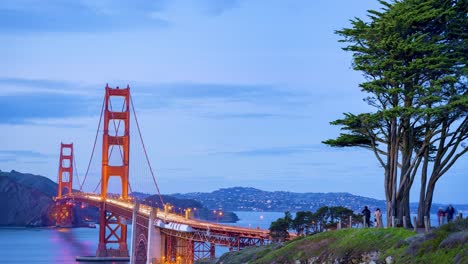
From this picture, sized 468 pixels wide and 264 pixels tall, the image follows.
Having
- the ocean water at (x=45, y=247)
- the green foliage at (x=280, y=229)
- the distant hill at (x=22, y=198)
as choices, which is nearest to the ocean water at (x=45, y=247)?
the ocean water at (x=45, y=247)

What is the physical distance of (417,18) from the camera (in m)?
34.9

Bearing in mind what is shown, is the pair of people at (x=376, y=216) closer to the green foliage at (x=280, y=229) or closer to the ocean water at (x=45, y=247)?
the green foliage at (x=280, y=229)

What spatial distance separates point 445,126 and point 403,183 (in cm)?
305

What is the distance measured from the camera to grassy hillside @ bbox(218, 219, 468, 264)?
2438 cm

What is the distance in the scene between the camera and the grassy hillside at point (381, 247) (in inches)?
960

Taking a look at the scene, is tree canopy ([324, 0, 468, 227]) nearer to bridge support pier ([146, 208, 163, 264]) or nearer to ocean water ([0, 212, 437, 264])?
bridge support pier ([146, 208, 163, 264])

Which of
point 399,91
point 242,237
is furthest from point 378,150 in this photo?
point 242,237

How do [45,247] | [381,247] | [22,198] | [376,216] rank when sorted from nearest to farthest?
[381,247] → [376,216] → [45,247] → [22,198]

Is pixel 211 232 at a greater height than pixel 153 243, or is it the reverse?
pixel 211 232

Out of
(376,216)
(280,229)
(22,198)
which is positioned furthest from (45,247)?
(376,216)

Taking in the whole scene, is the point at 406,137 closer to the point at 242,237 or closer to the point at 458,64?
the point at 458,64

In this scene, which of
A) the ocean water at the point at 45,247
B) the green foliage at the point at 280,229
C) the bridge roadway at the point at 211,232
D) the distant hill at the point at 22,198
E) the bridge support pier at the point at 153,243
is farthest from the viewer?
the distant hill at the point at 22,198

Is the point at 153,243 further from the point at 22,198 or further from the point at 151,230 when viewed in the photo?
the point at 22,198

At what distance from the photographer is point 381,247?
28672mm
